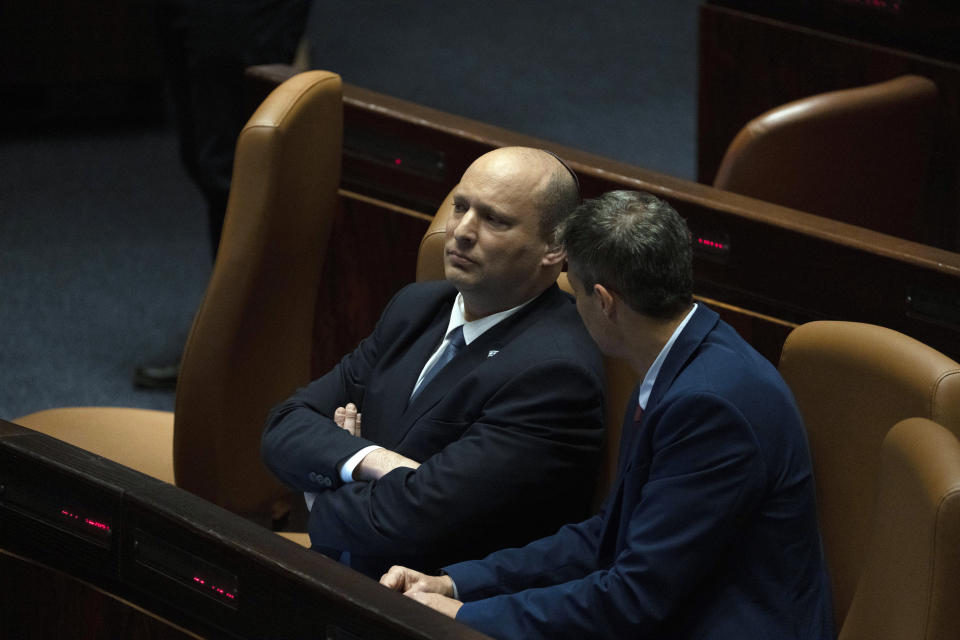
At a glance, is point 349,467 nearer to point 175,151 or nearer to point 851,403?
point 851,403

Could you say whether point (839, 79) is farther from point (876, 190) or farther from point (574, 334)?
point (574, 334)

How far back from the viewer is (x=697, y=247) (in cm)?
204

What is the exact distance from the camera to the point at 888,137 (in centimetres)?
267

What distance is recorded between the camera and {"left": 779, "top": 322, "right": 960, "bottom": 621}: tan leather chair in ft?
4.87

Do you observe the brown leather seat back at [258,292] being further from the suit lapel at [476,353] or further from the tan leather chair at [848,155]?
the tan leather chair at [848,155]

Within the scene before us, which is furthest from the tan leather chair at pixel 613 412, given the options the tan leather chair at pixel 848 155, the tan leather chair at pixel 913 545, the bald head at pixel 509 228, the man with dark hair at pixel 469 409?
the tan leather chair at pixel 848 155

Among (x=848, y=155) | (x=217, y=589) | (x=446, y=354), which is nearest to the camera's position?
(x=217, y=589)

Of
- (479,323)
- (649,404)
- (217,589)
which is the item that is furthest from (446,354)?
(217,589)

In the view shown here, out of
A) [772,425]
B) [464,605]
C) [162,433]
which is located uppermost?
[772,425]

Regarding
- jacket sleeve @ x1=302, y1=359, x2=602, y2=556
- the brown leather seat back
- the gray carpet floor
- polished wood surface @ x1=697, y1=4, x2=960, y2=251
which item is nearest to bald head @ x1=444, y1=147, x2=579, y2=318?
jacket sleeve @ x1=302, y1=359, x2=602, y2=556

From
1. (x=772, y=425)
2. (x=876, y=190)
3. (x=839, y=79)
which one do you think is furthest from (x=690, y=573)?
(x=839, y=79)

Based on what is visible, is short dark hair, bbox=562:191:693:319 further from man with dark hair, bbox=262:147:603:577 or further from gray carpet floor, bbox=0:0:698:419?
gray carpet floor, bbox=0:0:698:419

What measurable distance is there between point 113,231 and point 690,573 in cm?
295

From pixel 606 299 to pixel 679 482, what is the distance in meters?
0.22
